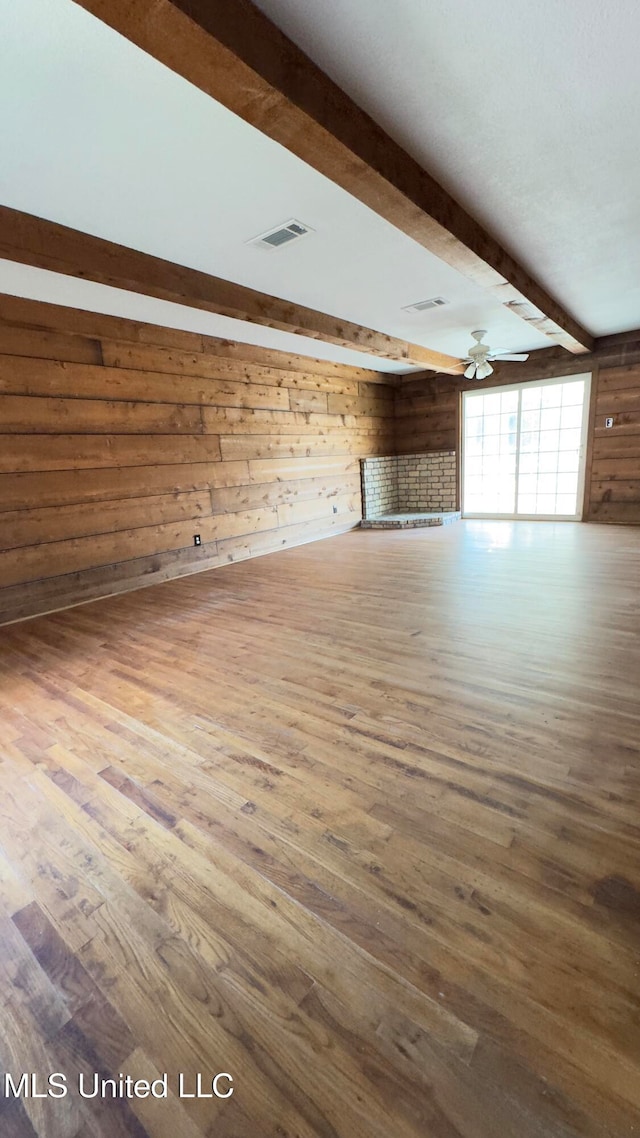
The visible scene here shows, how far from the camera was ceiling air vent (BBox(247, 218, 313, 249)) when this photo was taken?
2.62 m

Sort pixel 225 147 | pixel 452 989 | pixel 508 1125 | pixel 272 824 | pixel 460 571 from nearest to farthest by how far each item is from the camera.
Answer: pixel 508 1125 < pixel 452 989 < pixel 272 824 < pixel 225 147 < pixel 460 571

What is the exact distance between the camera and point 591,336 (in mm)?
5969

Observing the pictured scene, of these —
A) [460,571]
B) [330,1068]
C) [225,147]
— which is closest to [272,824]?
[330,1068]

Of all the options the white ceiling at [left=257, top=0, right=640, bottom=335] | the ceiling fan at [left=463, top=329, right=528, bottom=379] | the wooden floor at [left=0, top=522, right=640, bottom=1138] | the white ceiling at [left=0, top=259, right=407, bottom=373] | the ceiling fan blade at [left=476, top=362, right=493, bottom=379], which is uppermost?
the white ceiling at [left=257, top=0, right=640, bottom=335]

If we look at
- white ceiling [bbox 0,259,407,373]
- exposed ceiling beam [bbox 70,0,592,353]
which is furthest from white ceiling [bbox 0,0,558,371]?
exposed ceiling beam [bbox 70,0,592,353]

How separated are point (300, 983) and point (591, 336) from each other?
7300 mm

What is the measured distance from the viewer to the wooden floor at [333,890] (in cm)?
87

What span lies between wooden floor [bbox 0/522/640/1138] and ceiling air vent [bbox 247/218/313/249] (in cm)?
249

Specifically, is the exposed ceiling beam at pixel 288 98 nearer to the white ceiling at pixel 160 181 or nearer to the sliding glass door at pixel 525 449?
the white ceiling at pixel 160 181

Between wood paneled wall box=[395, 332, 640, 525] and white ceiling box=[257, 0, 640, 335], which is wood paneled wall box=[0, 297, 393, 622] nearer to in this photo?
wood paneled wall box=[395, 332, 640, 525]

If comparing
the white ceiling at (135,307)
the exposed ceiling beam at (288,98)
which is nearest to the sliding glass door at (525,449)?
the white ceiling at (135,307)

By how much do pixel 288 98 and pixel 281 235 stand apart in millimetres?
1340

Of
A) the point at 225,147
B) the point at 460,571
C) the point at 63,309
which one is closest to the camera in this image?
the point at 225,147

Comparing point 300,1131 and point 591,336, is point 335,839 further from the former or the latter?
point 591,336
